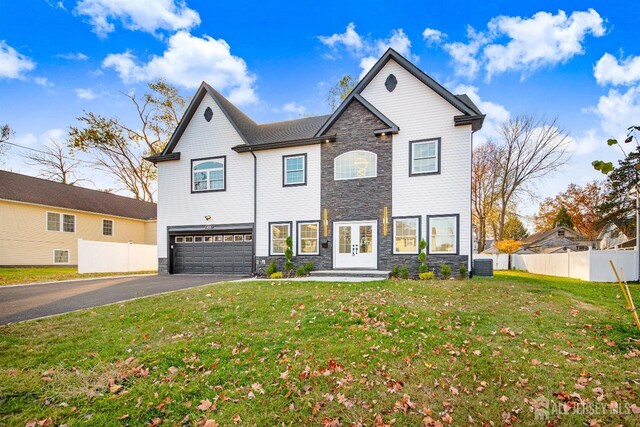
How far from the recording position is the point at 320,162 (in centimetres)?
1487

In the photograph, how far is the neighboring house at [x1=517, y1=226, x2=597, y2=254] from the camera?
36.4 m

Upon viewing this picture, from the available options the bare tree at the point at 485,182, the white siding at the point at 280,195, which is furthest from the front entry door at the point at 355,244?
the bare tree at the point at 485,182

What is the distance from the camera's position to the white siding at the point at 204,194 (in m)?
16.0

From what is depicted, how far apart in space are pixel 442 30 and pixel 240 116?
1078cm

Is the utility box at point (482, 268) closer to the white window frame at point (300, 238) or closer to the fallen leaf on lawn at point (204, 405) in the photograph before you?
the white window frame at point (300, 238)

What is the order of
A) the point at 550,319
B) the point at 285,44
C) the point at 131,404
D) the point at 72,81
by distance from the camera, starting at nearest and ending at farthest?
the point at 131,404, the point at 550,319, the point at 285,44, the point at 72,81

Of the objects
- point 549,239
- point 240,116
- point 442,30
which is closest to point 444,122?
point 442,30

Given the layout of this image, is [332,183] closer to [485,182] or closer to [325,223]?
[325,223]

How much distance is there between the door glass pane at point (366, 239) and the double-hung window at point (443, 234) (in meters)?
2.42

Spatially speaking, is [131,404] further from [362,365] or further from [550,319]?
[550,319]

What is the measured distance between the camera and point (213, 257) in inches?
652

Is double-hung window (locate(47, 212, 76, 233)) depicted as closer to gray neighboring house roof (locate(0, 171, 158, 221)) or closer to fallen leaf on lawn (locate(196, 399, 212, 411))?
gray neighboring house roof (locate(0, 171, 158, 221))

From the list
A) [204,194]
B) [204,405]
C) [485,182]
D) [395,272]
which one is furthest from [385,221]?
[485,182]

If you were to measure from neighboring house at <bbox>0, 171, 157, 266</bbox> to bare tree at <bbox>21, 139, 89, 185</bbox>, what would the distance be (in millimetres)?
5571
